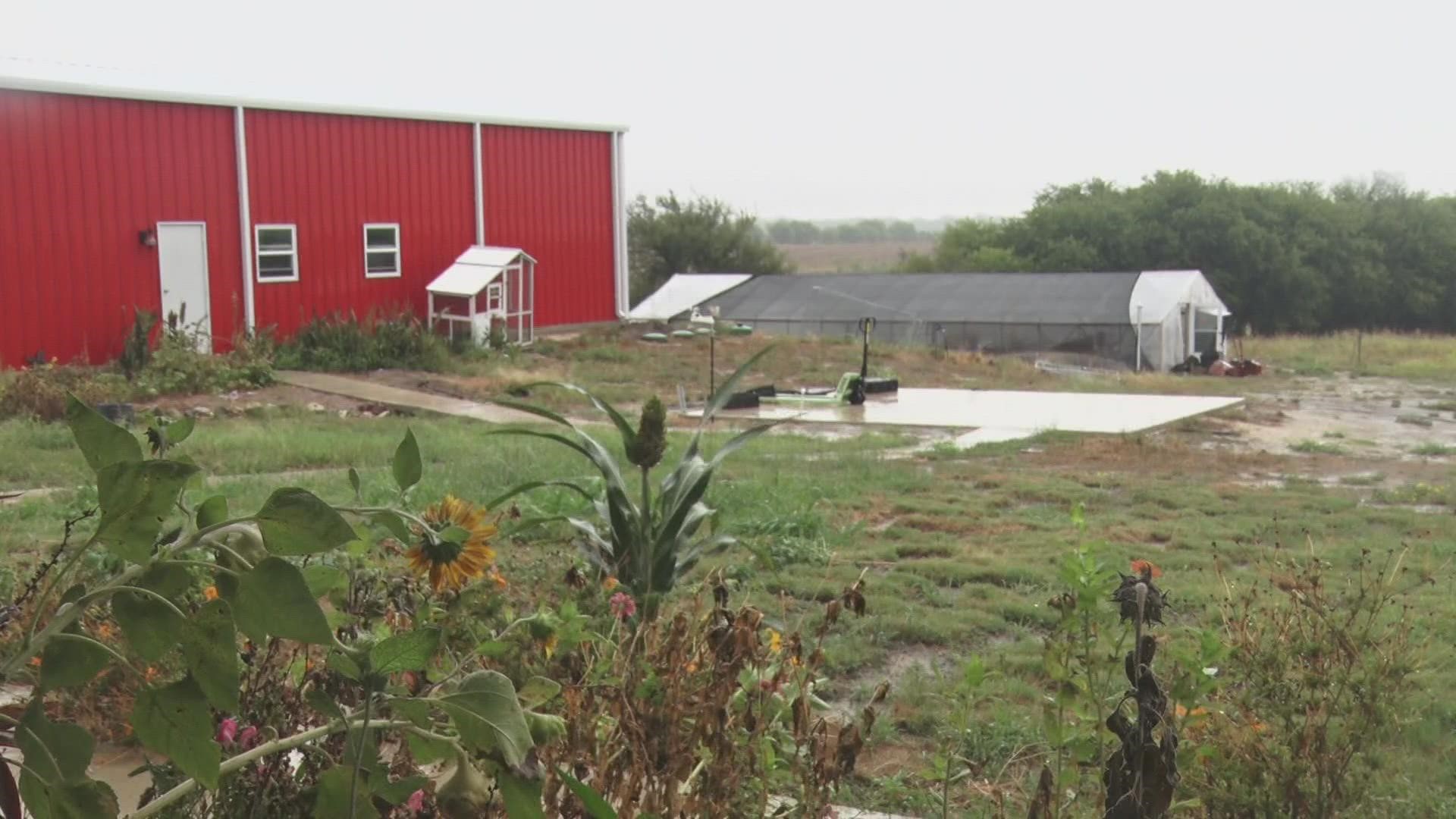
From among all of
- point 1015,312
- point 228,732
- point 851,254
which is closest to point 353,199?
point 1015,312

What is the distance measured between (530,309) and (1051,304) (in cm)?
1174

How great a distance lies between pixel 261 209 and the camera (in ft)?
63.6

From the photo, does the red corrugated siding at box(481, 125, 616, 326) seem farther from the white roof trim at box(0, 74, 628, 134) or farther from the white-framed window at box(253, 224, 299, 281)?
the white-framed window at box(253, 224, 299, 281)

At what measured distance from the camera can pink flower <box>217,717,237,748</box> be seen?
2098 mm

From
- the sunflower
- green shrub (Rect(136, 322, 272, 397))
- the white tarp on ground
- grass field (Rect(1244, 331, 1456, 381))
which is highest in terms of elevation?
the white tarp on ground

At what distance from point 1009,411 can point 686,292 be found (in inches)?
727

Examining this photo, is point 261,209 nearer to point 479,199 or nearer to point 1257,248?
point 479,199

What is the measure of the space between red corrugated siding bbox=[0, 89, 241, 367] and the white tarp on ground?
13.7 meters

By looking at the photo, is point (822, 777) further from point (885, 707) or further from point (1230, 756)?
point (885, 707)

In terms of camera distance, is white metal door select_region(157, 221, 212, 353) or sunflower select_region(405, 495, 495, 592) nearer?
sunflower select_region(405, 495, 495, 592)

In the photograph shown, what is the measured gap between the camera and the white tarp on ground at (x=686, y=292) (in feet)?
107

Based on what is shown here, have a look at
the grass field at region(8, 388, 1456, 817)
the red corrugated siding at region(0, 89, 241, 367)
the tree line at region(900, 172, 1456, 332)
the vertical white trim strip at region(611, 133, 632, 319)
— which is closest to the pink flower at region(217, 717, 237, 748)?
the grass field at region(8, 388, 1456, 817)

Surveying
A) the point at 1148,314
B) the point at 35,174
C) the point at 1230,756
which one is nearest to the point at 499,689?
the point at 1230,756

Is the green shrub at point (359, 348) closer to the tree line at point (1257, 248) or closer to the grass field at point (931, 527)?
the grass field at point (931, 527)
